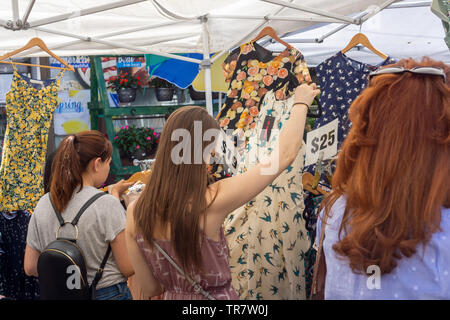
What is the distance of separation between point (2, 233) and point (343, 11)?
3.44 meters

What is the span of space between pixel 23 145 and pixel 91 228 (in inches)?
77.3

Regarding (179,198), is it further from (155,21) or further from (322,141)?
(155,21)

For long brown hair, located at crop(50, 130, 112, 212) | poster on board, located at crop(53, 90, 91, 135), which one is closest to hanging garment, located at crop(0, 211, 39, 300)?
long brown hair, located at crop(50, 130, 112, 212)

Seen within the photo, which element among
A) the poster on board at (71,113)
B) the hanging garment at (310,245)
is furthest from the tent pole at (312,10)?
the poster on board at (71,113)

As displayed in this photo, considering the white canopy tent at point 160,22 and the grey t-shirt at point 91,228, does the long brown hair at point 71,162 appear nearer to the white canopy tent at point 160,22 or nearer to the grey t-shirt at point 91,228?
the grey t-shirt at point 91,228

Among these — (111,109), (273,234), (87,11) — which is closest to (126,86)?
(111,109)

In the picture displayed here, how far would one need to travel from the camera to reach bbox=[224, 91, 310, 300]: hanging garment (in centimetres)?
206

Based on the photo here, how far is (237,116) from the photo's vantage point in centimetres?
233

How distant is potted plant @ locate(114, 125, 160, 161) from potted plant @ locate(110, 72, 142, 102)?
1.23 feet

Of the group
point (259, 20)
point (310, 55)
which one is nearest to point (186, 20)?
point (259, 20)

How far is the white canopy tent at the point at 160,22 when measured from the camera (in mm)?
2742

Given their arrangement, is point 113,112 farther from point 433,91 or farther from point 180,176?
point 433,91

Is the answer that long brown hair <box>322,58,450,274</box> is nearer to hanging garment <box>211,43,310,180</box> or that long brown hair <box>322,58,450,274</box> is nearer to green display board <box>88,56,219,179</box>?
hanging garment <box>211,43,310,180</box>

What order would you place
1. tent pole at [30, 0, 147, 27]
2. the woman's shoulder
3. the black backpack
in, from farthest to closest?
tent pole at [30, 0, 147, 27] < the woman's shoulder < the black backpack
